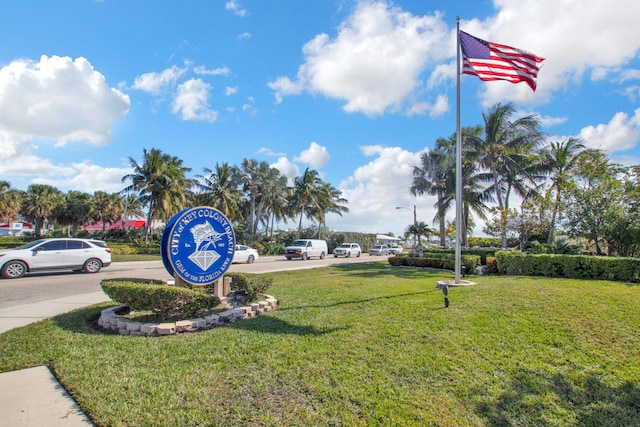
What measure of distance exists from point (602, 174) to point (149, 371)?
23.8 m

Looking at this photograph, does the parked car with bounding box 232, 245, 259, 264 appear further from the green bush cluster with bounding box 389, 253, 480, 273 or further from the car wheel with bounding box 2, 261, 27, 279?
the car wheel with bounding box 2, 261, 27, 279

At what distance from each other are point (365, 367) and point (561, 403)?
6.71 feet

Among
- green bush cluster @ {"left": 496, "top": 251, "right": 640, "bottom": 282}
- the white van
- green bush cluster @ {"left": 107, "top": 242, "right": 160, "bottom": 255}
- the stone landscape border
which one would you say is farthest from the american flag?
green bush cluster @ {"left": 107, "top": 242, "right": 160, "bottom": 255}

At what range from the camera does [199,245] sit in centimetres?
712

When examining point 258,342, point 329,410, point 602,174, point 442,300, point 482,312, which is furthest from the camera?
point 602,174

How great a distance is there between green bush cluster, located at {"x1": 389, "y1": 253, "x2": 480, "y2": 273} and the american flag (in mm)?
7546

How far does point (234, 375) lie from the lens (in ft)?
13.0

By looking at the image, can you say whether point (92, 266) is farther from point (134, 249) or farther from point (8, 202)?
point (8, 202)

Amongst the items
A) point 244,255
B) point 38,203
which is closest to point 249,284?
point 244,255

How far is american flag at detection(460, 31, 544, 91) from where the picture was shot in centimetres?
889

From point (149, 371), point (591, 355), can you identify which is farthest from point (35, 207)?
point (591, 355)

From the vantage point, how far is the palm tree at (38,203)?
1759 inches

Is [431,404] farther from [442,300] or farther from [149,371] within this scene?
[442,300]

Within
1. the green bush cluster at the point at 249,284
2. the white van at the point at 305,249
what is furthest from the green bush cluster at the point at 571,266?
the white van at the point at 305,249
